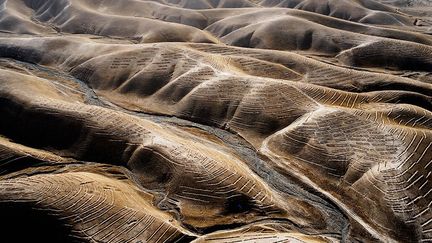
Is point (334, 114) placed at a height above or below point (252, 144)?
above

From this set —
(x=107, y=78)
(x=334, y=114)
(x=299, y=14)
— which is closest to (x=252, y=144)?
(x=334, y=114)

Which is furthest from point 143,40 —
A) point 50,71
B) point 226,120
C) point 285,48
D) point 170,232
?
point 170,232

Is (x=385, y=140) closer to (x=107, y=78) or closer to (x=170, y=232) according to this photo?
(x=170, y=232)

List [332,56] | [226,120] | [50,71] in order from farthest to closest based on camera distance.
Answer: [332,56]
[50,71]
[226,120]

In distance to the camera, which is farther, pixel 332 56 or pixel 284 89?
pixel 332 56

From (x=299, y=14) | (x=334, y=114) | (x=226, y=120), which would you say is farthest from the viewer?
(x=299, y=14)

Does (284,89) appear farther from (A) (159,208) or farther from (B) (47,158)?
(B) (47,158)
